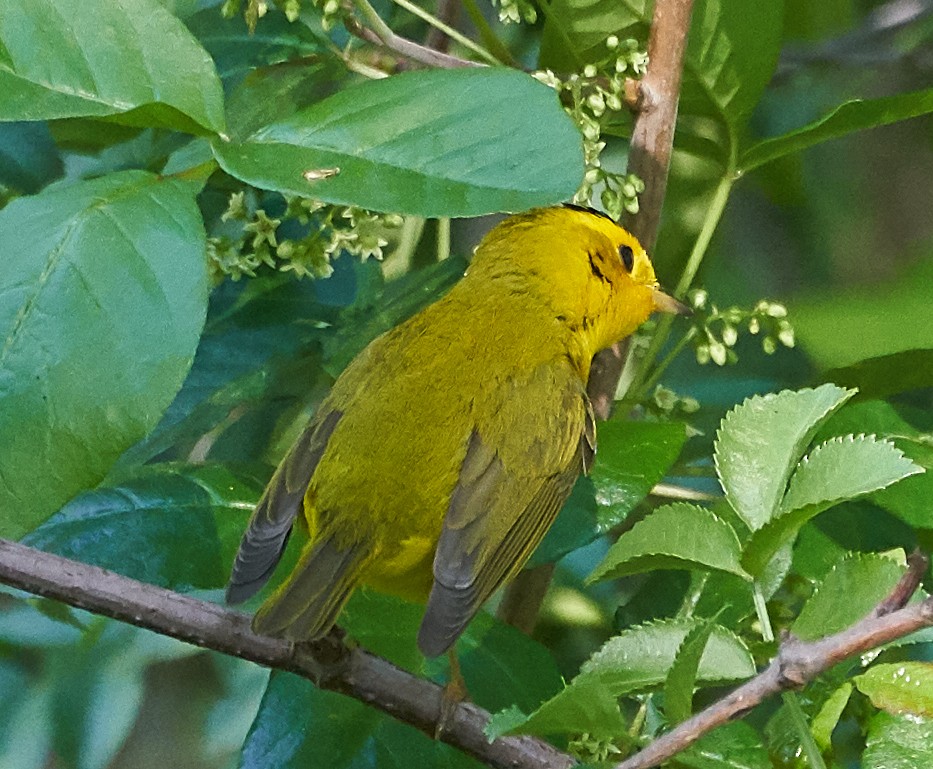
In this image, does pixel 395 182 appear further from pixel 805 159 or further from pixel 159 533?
pixel 805 159

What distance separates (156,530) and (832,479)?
0.62 meters

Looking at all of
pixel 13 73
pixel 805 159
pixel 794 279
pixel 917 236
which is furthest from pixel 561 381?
pixel 917 236

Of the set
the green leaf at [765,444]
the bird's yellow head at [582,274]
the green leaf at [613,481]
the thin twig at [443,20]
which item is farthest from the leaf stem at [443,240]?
the green leaf at [765,444]

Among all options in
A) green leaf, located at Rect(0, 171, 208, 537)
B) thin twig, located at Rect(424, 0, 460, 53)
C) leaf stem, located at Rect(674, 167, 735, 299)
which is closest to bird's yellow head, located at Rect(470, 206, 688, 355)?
leaf stem, located at Rect(674, 167, 735, 299)

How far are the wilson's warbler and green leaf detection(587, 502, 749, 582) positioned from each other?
0.26m

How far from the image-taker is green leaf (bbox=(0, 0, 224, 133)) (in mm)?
845

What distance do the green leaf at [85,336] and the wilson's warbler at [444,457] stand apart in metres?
0.21

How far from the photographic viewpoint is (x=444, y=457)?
1216 mm

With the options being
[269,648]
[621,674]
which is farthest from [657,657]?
[269,648]

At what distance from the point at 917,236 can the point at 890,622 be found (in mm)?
2491

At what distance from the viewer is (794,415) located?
2.58 feet

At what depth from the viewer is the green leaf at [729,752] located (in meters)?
0.74

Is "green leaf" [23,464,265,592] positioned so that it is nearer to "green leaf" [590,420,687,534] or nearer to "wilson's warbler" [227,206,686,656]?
"wilson's warbler" [227,206,686,656]

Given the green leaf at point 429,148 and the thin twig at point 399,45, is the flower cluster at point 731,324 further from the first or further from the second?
the green leaf at point 429,148
